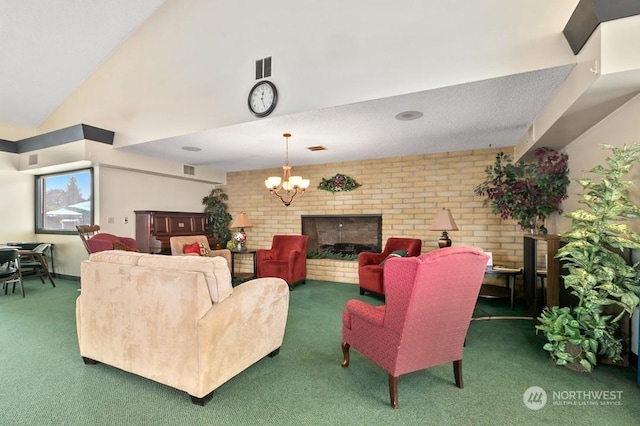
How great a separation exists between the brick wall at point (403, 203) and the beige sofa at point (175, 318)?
3460mm

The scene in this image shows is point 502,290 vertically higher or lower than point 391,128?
lower

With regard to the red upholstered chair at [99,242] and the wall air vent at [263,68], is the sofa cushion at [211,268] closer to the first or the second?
the wall air vent at [263,68]

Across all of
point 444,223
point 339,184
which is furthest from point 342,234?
point 444,223

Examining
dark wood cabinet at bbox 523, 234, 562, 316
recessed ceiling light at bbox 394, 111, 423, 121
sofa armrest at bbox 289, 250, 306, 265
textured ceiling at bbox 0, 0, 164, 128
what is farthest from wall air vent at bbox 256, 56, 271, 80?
dark wood cabinet at bbox 523, 234, 562, 316

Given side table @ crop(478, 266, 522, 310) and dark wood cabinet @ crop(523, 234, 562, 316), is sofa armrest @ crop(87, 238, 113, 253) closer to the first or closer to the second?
side table @ crop(478, 266, 522, 310)

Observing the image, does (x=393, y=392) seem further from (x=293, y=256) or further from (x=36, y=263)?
(x=36, y=263)

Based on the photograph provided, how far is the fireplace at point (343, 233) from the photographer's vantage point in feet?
18.6

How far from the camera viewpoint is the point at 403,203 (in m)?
5.31

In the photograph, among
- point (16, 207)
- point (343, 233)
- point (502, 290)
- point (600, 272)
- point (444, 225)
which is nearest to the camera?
point (600, 272)

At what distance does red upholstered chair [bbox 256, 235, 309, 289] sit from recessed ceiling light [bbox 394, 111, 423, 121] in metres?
2.79

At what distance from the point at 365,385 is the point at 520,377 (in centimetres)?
117

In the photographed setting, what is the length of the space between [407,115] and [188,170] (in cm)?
467

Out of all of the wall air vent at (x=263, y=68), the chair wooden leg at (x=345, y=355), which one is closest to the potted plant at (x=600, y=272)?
the chair wooden leg at (x=345, y=355)

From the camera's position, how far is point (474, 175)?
4.85 meters
